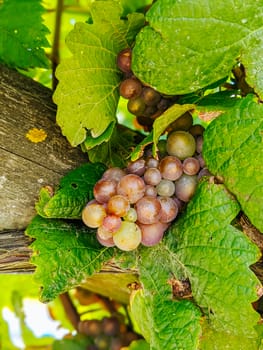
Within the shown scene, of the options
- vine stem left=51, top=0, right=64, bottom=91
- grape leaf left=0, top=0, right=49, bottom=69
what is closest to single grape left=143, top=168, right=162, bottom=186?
grape leaf left=0, top=0, right=49, bottom=69

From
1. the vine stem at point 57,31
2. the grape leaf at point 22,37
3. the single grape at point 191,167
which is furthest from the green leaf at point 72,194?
the vine stem at point 57,31

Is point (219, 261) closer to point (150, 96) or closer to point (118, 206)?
point (118, 206)

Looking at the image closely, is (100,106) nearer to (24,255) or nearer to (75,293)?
(24,255)

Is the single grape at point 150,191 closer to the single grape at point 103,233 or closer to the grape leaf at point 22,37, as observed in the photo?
the single grape at point 103,233

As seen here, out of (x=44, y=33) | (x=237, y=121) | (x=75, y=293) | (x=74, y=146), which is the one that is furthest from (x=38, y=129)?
(x=75, y=293)

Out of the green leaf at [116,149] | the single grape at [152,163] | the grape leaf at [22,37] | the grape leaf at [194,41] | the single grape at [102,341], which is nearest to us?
the grape leaf at [194,41]

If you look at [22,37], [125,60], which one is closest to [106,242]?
[125,60]
